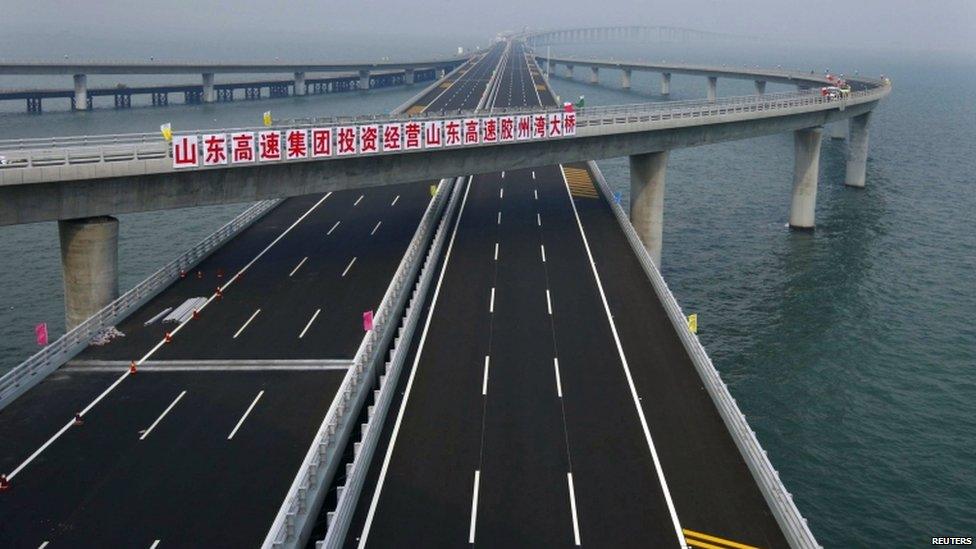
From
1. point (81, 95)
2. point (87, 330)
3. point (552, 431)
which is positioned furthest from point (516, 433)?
point (81, 95)

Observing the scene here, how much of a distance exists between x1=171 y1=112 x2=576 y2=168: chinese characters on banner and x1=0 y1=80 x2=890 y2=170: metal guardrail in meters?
0.90

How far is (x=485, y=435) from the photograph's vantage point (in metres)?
32.3

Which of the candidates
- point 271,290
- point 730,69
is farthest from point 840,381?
point 730,69

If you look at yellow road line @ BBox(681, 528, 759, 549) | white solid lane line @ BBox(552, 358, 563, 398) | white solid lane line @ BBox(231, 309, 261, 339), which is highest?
white solid lane line @ BBox(231, 309, 261, 339)

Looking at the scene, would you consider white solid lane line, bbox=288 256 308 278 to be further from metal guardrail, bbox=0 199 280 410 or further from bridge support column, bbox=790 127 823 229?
bridge support column, bbox=790 127 823 229

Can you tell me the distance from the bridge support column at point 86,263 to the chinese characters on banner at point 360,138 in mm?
5241

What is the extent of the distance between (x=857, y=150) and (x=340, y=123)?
78.3 m

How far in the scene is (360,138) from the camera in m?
52.2

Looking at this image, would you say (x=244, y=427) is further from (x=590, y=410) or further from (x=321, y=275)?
(x=321, y=275)

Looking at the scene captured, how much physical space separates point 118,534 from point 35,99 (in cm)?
16751

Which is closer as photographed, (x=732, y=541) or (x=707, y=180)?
(x=732, y=541)

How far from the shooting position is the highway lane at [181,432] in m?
27.0

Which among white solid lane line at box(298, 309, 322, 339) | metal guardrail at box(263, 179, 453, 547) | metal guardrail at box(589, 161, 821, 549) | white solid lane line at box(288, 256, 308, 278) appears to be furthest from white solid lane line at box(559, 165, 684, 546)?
white solid lane line at box(288, 256, 308, 278)

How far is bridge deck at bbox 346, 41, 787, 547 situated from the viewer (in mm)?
26812
